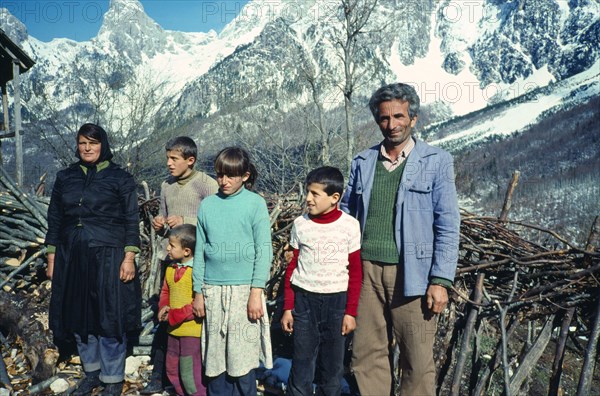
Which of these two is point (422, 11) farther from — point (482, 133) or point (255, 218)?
point (255, 218)

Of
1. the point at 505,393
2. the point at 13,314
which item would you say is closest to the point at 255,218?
the point at 505,393

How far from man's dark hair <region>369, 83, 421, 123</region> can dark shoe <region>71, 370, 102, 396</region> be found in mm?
2643

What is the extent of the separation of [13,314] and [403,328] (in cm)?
339

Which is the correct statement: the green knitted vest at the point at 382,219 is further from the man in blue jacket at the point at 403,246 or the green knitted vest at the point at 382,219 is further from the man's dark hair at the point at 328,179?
the man's dark hair at the point at 328,179

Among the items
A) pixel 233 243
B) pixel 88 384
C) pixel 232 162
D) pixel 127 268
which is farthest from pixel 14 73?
pixel 233 243

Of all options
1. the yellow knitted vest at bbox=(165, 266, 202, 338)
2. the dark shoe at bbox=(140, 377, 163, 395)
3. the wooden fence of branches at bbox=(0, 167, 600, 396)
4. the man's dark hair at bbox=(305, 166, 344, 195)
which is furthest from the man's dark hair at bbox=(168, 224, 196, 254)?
the dark shoe at bbox=(140, 377, 163, 395)

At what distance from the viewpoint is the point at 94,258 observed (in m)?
2.92

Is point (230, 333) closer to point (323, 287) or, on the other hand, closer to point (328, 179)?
point (323, 287)

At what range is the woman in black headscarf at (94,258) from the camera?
291 cm

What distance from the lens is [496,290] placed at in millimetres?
2795

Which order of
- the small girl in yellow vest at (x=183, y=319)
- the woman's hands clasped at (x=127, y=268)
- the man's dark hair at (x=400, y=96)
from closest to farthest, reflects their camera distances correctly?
the man's dark hair at (x=400, y=96) < the small girl in yellow vest at (x=183, y=319) < the woman's hands clasped at (x=127, y=268)

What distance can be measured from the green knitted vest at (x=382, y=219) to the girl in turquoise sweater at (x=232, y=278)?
0.62 m

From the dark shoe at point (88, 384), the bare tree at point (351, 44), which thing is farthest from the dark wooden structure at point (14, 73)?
the bare tree at point (351, 44)

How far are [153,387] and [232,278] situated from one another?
1.24m
